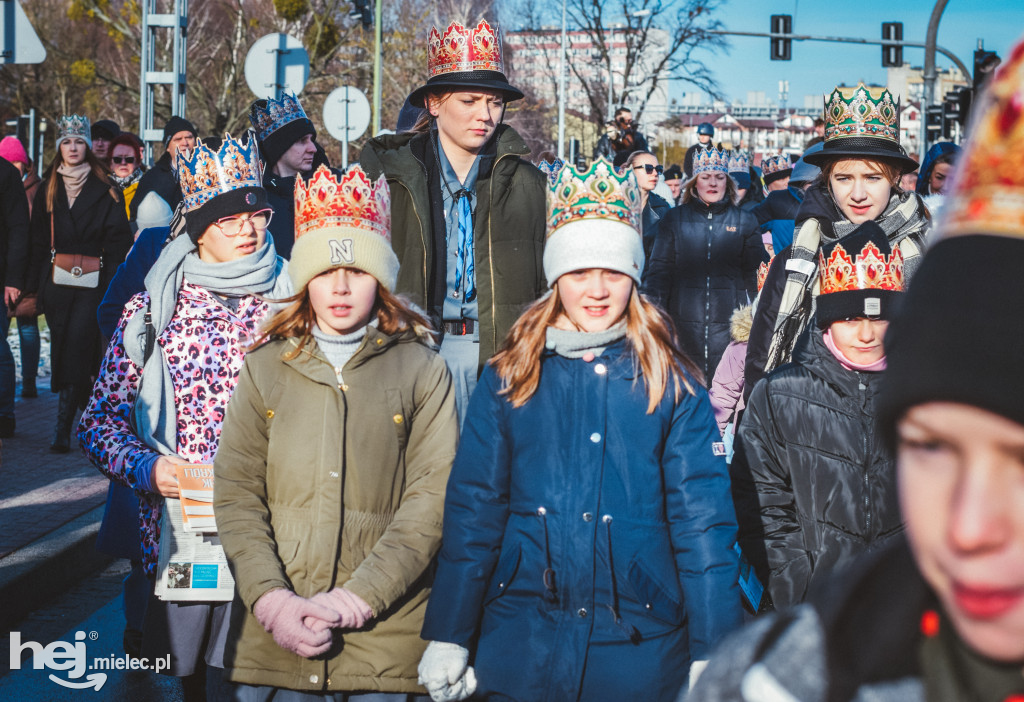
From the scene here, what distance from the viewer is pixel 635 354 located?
3.40 m

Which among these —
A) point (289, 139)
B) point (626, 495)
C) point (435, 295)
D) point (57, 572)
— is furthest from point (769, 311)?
point (57, 572)

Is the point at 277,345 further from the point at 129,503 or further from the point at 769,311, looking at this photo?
the point at 769,311

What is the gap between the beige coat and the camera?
3.41 meters

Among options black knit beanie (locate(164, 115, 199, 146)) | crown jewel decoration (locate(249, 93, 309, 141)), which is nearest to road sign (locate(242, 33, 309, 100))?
black knit beanie (locate(164, 115, 199, 146))

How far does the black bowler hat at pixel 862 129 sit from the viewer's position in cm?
511

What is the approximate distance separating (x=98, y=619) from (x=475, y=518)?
3407 millimetres

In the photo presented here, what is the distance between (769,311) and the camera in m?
5.21

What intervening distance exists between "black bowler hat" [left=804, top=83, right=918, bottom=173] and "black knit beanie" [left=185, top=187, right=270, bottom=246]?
2392 mm

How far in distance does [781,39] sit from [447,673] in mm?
29358

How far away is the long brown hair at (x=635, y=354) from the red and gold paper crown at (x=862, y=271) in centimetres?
107

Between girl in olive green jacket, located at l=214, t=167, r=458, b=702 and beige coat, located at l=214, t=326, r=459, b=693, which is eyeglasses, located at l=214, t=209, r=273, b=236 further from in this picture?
beige coat, located at l=214, t=326, r=459, b=693

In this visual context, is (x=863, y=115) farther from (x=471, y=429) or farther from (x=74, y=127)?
(x=74, y=127)

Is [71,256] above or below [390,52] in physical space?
below

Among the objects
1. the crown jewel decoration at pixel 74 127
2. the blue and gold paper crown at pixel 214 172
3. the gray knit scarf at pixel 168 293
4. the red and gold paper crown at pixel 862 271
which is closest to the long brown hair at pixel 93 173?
the crown jewel decoration at pixel 74 127
